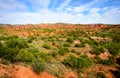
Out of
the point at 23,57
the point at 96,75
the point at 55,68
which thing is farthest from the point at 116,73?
the point at 23,57

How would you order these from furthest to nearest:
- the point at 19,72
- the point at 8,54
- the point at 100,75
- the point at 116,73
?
the point at 116,73, the point at 100,75, the point at 8,54, the point at 19,72

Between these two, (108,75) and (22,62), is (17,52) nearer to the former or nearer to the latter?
(22,62)

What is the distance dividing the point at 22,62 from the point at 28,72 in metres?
1.37

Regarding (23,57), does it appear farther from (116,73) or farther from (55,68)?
(116,73)

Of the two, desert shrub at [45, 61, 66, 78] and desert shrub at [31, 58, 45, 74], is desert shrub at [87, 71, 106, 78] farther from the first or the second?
desert shrub at [31, 58, 45, 74]

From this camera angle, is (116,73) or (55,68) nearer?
(55,68)

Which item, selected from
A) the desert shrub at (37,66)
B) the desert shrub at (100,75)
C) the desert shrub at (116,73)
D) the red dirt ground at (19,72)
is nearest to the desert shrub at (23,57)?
the desert shrub at (37,66)

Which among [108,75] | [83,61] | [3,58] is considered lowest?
[108,75]

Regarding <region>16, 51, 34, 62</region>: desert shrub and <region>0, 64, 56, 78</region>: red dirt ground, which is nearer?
<region>0, 64, 56, 78</region>: red dirt ground

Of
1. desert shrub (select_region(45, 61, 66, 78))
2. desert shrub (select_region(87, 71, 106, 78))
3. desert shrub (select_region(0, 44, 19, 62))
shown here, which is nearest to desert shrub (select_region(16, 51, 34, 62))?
desert shrub (select_region(0, 44, 19, 62))

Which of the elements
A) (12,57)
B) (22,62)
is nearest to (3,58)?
(12,57)

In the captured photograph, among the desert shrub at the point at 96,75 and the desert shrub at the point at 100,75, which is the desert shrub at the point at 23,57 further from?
the desert shrub at the point at 100,75

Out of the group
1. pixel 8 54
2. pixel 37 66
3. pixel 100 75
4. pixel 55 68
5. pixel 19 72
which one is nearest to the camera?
pixel 19 72

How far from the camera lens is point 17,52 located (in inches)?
480
